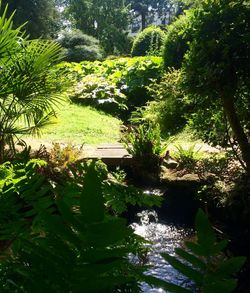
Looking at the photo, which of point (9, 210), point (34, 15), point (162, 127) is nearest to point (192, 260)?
point (9, 210)

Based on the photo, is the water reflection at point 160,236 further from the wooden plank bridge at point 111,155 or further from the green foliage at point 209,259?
the green foliage at point 209,259

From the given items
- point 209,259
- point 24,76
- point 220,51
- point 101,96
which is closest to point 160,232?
point 220,51

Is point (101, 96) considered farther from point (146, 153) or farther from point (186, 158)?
point (186, 158)

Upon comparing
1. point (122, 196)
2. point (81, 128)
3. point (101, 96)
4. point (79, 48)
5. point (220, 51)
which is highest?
point (79, 48)

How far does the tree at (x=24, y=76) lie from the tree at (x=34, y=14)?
16.0 m

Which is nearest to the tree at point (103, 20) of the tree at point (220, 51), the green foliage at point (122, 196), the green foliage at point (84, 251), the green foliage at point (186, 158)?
the green foliage at point (186, 158)

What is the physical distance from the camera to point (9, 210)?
123 cm

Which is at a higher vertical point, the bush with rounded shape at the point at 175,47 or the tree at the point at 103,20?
the tree at the point at 103,20

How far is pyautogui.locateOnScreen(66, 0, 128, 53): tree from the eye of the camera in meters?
30.7

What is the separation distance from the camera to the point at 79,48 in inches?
822

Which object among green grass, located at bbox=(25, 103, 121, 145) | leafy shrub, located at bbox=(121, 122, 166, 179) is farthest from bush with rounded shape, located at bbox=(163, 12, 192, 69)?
leafy shrub, located at bbox=(121, 122, 166, 179)

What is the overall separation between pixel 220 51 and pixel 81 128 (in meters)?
5.44

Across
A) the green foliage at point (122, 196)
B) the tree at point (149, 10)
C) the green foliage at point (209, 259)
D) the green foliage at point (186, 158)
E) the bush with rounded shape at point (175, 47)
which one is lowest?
the green foliage at point (186, 158)

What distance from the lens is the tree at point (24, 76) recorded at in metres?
4.55
